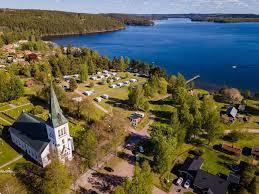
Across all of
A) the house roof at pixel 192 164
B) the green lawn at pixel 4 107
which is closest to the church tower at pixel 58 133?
the house roof at pixel 192 164

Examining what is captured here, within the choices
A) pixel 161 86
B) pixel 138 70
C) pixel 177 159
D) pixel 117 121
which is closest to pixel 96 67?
pixel 138 70

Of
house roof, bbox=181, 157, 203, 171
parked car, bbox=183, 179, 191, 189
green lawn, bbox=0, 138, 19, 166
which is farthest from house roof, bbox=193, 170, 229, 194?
green lawn, bbox=0, 138, 19, 166

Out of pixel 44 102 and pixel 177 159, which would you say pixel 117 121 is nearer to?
pixel 177 159

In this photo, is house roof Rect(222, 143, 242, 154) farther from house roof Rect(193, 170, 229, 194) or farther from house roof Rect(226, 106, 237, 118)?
house roof Rect(226, 106, 237, 118)

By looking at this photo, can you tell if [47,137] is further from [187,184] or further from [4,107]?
[4,107]

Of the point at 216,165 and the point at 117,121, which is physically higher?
the point at 117,121

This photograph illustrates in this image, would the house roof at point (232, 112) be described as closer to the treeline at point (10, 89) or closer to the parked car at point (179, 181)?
the parked car at point (179, 181)

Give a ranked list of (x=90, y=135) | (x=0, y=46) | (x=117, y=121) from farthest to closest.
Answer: (x=0, y=46) → (x=117, y=121) → (x=90, y=135)
